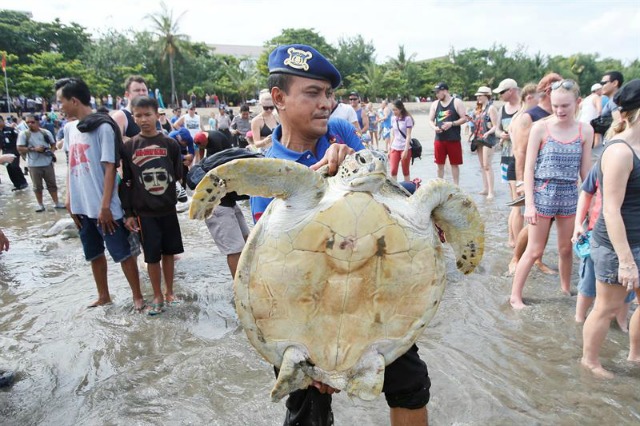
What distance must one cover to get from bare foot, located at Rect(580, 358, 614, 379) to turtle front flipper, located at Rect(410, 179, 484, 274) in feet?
4.51

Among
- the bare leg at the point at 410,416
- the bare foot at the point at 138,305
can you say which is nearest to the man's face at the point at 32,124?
the bare foot at the point at 138,305

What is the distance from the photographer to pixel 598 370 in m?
2.36

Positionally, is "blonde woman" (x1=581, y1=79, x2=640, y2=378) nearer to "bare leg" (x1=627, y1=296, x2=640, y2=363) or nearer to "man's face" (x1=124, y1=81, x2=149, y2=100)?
"bare leg" (x1=627, y1=296, x2=640, y2=363)

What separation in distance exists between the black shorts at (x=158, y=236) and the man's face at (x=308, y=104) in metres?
2.16

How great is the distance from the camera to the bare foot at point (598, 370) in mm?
2328

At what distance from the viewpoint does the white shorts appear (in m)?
3.29

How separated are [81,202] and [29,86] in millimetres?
27815

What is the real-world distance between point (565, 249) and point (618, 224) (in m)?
1.21

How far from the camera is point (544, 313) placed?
10.1ft

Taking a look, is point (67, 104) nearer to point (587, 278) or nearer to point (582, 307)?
point (587, 278)

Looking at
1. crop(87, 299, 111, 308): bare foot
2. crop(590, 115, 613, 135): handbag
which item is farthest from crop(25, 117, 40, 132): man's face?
crop(590, 115, 613, 135): handbag

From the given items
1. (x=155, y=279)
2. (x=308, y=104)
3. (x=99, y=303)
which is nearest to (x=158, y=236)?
(x=155, y=279)

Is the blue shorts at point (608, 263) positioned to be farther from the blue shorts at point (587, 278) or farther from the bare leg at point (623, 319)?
the bare leg at point (623, 319)

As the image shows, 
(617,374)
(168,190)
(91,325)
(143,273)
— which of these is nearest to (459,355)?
(617,374)
